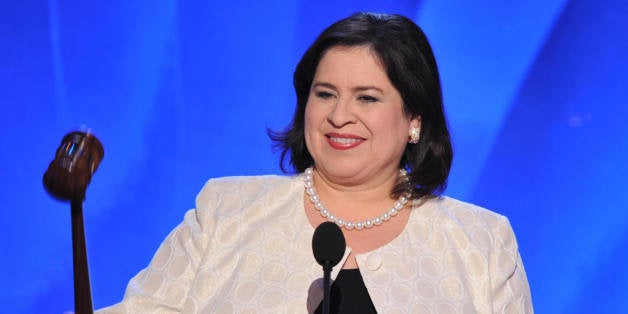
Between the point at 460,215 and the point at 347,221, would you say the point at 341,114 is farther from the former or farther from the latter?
the point at 460,215

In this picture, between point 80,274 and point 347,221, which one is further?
point 347,221

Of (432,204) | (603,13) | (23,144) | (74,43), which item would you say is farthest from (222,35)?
(603,13)

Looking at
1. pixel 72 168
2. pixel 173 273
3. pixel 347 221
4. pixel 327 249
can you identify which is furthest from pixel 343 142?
pixel 72 168

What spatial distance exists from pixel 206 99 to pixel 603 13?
1.34 m

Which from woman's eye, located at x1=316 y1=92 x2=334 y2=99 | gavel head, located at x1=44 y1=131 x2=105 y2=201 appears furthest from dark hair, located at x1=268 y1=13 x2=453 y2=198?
gavel head, located at x1=44 y1=131 x2=105 y2=201

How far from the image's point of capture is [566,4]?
322 centimetres

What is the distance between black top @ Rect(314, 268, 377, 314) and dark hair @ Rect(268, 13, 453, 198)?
330 mm

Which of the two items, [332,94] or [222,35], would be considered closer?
[332,94]

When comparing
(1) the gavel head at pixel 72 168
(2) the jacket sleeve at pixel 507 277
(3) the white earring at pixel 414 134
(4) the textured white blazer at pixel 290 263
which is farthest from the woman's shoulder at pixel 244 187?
(1) the gavel head at pixel 72 168

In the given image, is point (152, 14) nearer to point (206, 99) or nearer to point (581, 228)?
point (206, 99)

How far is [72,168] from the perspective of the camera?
1.53 meters

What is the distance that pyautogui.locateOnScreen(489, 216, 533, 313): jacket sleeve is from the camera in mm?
2447

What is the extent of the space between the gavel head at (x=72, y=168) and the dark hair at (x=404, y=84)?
3.56 feet

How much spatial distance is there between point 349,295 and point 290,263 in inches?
6.6
